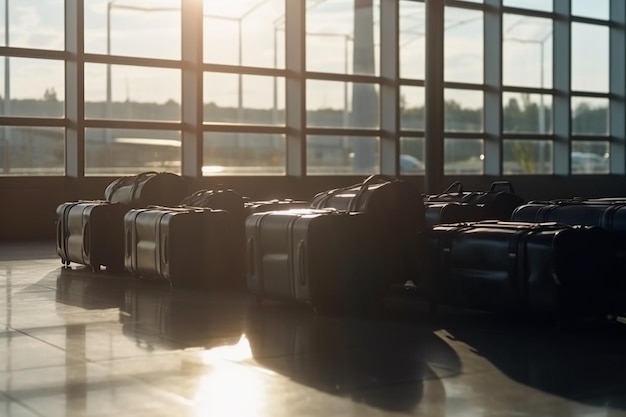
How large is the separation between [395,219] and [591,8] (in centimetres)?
1840

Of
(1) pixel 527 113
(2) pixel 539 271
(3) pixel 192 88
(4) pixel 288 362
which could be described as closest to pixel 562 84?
(1) pixel 527 113

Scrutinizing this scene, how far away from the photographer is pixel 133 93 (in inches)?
717

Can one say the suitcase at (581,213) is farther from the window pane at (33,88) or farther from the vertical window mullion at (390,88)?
the vertical window mullion at (390,88)

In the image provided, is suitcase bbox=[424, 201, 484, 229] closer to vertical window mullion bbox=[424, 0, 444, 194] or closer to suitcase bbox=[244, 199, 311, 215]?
suitcase bbox=[244, 199, 311, 215]

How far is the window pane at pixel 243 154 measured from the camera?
18875 millimetres

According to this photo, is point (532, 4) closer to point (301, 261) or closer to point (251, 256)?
point (251, 256)

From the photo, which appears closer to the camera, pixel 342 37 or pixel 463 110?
pixel 342 37

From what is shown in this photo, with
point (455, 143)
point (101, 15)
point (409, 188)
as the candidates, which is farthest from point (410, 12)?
point (409, 188)

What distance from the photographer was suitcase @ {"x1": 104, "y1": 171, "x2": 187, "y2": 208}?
11070 mm

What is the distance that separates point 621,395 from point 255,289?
3.87m

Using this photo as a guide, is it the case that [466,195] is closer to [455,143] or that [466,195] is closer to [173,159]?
[173,159]

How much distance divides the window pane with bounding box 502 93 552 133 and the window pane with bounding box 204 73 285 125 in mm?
6053

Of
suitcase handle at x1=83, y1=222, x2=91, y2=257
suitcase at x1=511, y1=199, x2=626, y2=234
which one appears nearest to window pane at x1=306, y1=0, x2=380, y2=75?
suitcase handle at x1=83, y1=222, x2=91, y2=257

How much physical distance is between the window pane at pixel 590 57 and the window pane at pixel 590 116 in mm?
302
